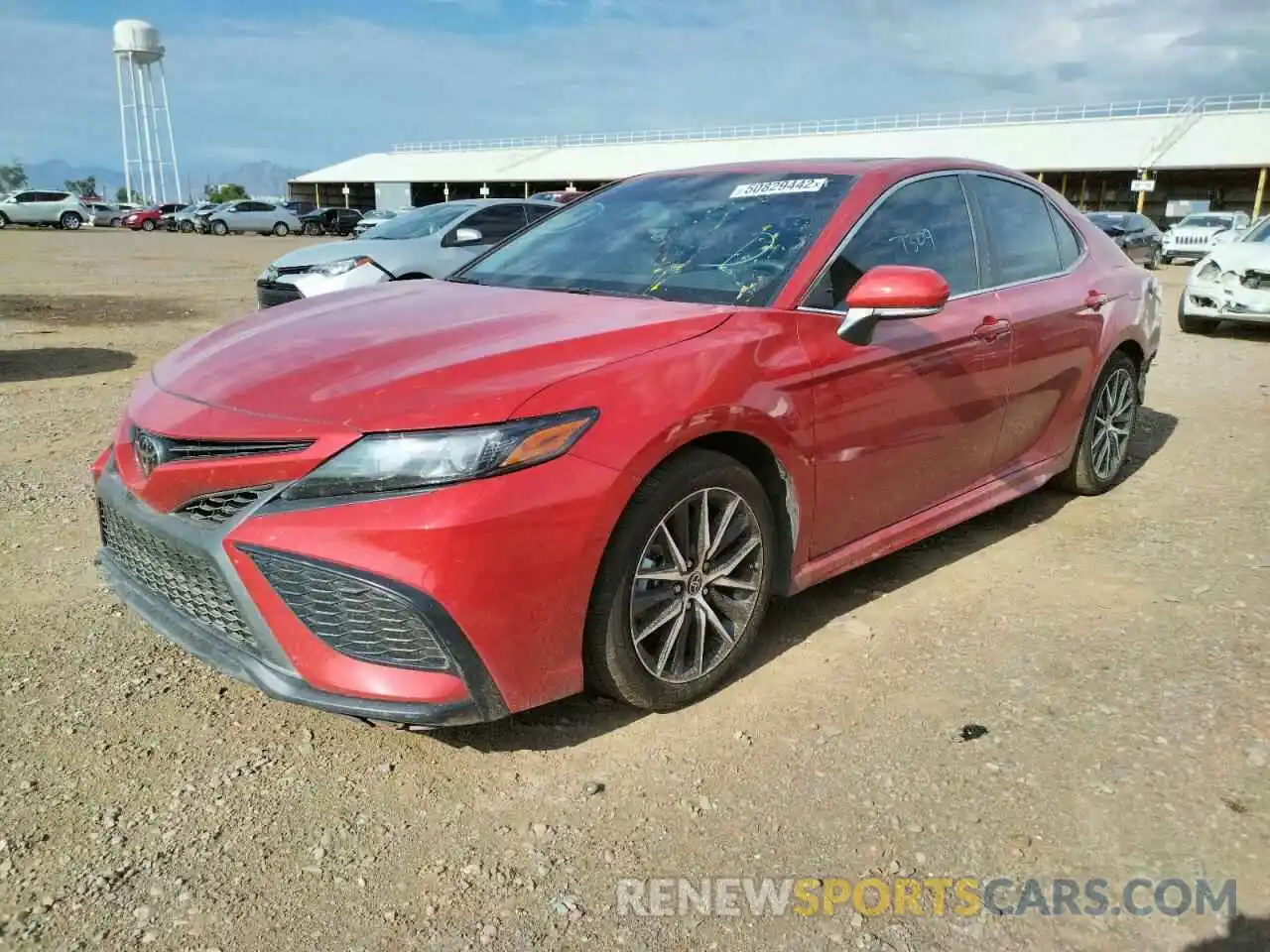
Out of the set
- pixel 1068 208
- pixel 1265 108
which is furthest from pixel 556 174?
pixel 1068 208

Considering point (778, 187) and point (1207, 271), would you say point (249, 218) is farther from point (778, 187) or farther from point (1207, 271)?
point (778, 187)

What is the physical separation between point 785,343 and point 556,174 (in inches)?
2401

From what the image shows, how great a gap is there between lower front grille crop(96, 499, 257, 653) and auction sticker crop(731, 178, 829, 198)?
7.60 feet

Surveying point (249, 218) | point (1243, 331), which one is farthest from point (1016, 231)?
point (249, 218)

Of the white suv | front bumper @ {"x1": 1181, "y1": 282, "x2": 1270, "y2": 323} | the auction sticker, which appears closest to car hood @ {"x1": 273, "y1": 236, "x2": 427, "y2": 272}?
the auction sticker

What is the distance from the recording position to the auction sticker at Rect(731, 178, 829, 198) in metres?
3.60

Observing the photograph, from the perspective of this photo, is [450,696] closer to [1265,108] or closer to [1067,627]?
[1067,627]

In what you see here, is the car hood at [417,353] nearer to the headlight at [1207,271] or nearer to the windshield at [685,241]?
the windshield at [685,241]

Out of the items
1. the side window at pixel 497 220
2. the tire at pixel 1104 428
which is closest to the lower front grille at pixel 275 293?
the side window at pixel 497 220

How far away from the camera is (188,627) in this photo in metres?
2.62

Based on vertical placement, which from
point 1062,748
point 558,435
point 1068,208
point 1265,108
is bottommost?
point 1062,748

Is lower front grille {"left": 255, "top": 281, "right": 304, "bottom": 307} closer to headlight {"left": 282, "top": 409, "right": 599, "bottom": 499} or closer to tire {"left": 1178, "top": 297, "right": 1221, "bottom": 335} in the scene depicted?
headlight {"left": 282, "top": 409, "right": 599, "bottom": 499}

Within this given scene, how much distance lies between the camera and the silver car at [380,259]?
9.51 meters

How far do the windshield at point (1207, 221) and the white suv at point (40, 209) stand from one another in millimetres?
43246
